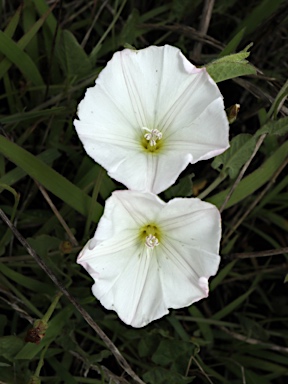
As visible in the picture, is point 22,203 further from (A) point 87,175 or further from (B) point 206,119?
(B) point 206,119

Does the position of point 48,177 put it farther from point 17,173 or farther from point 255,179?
point 255,179

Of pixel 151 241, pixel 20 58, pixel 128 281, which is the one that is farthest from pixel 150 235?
pixel 20 58

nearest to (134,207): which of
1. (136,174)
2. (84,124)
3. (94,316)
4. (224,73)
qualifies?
(136,174)

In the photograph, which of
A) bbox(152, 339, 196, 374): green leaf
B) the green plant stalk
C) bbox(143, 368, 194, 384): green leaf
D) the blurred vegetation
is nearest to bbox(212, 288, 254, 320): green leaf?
the blurred vegetation

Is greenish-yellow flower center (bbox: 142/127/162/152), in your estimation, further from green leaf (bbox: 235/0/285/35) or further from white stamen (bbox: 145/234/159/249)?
green leaf (bbox: 235/0/285/35)

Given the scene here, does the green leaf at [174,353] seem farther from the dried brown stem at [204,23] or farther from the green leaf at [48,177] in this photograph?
the dried brown stem at [204,23]

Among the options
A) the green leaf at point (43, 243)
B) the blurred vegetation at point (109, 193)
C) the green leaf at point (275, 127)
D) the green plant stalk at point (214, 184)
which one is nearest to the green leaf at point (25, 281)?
the blurred vegetation at point (109, 193)
